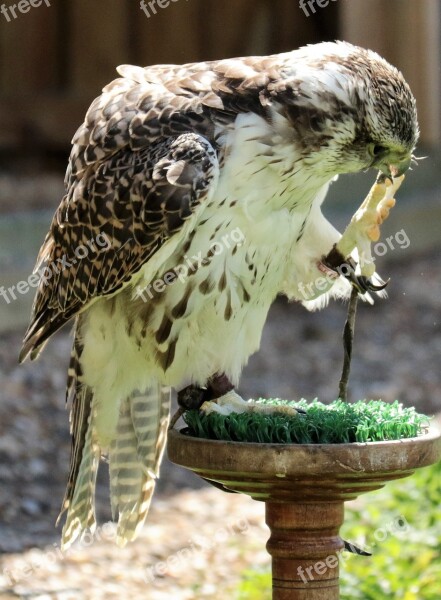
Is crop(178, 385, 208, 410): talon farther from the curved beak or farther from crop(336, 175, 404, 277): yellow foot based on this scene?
the curved beak

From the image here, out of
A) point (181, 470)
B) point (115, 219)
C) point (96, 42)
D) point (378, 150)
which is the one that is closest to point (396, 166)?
point (378, 150)

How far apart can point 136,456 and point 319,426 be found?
123 centimetres

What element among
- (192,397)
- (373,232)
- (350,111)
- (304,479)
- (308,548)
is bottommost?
(308,548)

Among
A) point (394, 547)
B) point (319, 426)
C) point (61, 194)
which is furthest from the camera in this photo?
point (61, 194)

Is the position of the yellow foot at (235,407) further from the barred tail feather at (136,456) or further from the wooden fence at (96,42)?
the wooden fence at (96,42)

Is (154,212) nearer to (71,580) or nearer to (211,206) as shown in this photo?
(211,206)

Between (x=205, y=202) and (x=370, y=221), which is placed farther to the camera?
(x=370, y=221)

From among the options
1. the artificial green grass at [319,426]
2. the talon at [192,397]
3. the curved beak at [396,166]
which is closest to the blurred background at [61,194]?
the talon at [192,397]

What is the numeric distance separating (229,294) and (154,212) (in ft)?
1.15

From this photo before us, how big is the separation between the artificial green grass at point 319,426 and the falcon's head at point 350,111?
2.41ft

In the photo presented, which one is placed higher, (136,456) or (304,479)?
(304,479)

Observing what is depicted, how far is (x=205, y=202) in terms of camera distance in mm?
3438

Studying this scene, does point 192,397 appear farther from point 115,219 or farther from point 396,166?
point 396,166

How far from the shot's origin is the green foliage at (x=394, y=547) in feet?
13.8
